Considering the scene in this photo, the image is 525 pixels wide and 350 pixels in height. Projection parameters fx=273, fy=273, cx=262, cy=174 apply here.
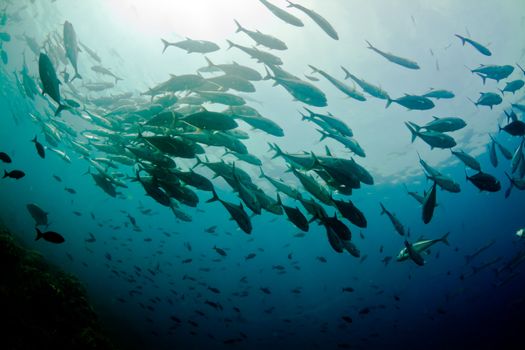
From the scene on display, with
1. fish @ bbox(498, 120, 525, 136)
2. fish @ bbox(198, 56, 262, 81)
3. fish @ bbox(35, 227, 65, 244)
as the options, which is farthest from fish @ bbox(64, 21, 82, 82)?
fish @ bbox(498, 120, 525, 136)

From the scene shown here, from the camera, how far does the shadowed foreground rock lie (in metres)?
5.40

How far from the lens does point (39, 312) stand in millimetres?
5973

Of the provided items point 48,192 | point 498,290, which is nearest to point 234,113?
point 498,290

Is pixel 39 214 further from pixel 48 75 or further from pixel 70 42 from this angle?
pixel 48 75

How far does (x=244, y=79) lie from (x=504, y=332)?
4501 centimetres

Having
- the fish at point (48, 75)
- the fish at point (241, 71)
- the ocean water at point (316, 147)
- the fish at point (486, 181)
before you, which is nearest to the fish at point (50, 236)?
the fish at point (48, 75)

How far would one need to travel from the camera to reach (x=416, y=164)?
2230cm

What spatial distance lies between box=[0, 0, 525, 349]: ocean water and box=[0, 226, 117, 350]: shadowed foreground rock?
9.89ft

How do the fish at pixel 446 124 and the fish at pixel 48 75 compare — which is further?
the fish at pixel 446 124

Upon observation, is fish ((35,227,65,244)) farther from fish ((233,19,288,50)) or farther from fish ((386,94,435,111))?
fish ((386,94,435,111))

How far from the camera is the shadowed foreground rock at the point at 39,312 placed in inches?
213

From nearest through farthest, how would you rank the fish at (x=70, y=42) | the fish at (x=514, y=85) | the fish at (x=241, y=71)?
1. the fish at (x=70, y=42)
2. the fish at (x=241, y=71)
3. the fish at (x=514, y=85)

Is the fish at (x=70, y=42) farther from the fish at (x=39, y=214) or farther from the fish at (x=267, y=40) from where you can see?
the fish at (x=39, y=214)

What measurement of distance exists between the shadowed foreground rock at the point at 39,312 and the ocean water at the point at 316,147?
302 cm
